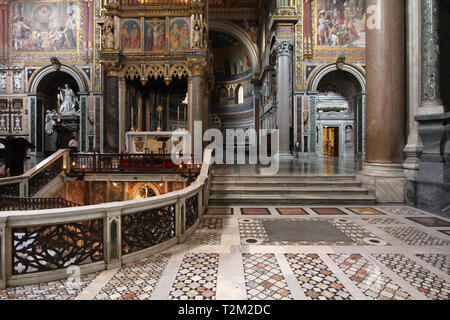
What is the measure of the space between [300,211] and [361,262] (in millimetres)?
2327

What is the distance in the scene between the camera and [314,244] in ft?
11.2

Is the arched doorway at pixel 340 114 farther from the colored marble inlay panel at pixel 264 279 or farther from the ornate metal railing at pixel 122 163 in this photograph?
the colored marble inlay panel at pixel 264 279

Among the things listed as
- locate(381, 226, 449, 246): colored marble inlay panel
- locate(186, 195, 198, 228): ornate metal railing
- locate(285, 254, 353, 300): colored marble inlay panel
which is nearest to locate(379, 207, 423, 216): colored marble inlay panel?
locate(381, 226, 449, 246): colored marble inlay panel

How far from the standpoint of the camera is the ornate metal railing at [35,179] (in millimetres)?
6055

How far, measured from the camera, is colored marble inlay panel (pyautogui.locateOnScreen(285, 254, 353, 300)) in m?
2.18

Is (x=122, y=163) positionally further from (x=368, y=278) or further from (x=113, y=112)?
(x=368, y=278)

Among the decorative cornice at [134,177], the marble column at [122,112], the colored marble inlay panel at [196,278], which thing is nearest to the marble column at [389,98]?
the colored marble inlay panel at [196,278]

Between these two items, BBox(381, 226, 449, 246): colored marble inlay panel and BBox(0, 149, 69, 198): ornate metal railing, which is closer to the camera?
BBox(381, 226, 449, 246): colored marble inlay panel

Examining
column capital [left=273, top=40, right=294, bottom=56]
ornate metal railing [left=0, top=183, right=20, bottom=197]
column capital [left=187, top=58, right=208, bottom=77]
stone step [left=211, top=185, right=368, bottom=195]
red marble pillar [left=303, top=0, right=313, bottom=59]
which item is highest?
red marble pillar [left=303, top=0, right=313, bottom=59]

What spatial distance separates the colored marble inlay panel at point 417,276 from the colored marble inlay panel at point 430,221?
187 centimetres

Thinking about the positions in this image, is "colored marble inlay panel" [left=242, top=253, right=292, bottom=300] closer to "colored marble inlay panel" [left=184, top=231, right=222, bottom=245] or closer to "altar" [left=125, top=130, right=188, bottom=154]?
"colored marble inlay panel" [left=184, top=231, right=222, bottom=245]

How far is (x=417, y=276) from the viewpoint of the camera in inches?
99.0

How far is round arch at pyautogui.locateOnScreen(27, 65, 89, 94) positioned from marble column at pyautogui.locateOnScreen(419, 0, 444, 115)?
61.2 ft

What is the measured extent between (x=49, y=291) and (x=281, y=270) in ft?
7.60
